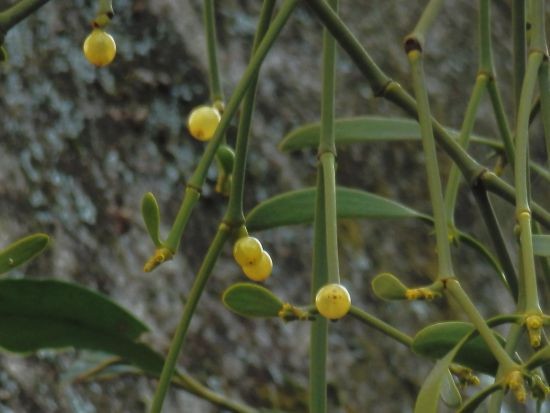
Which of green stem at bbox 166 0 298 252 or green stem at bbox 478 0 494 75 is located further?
green stem at bbox 478 0 494 75

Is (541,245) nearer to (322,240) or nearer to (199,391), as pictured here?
(322,240)

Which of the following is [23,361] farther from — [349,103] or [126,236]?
[349,103]

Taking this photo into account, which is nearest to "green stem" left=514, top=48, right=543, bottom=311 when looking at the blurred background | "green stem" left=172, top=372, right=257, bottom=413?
"green stem" left=172, top=372, right=257, bottom=413

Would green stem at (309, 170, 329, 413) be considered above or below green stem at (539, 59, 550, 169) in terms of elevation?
below

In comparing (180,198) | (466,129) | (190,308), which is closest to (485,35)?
(466,129)

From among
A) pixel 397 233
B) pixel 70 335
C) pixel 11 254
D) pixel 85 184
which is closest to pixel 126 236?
pixel 85 184

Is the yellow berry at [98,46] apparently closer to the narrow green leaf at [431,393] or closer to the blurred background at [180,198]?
the narrow green leaf at [431,393]

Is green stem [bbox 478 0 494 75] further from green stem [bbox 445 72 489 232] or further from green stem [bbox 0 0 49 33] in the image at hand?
green stem [bbox 0 0 49 33]
